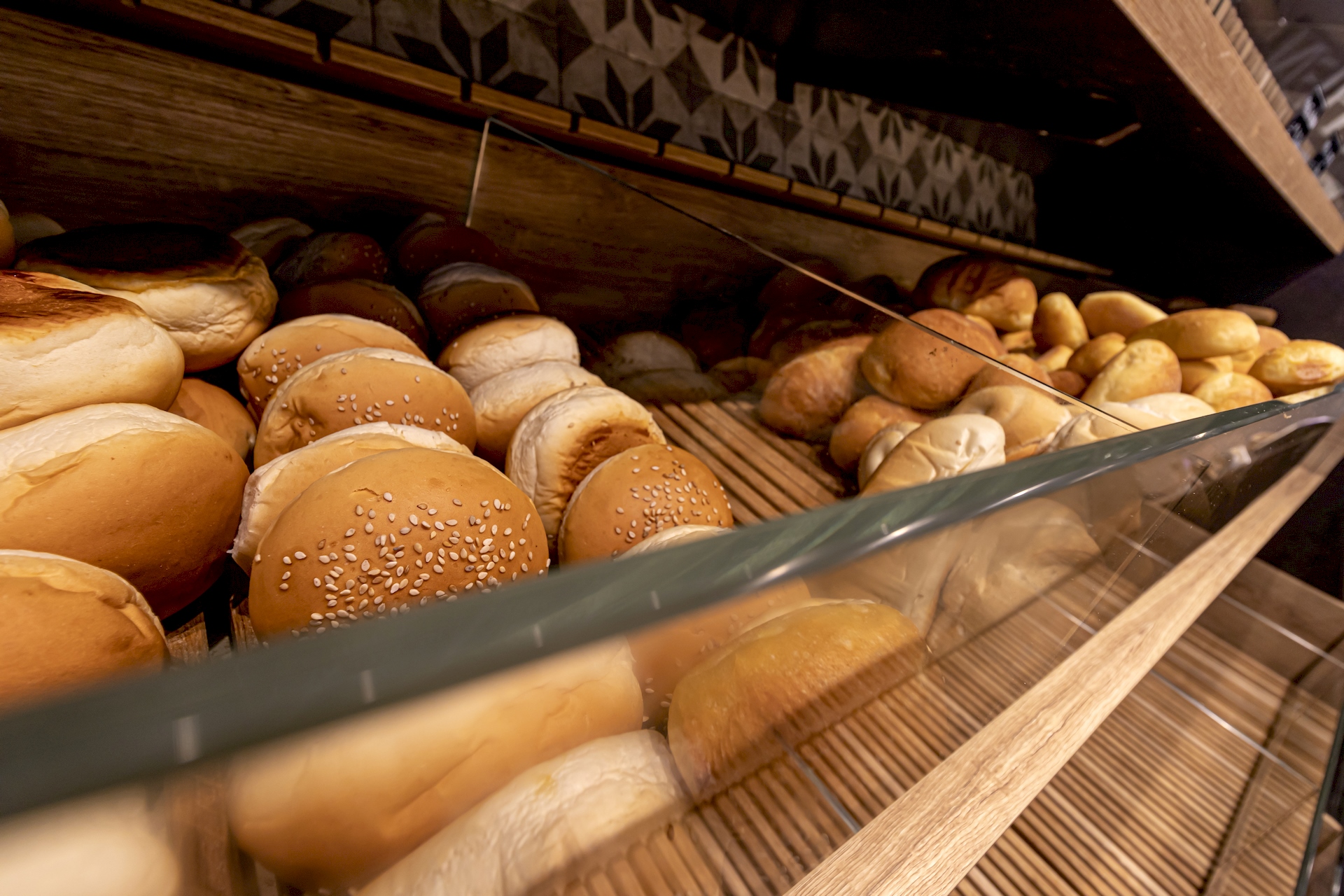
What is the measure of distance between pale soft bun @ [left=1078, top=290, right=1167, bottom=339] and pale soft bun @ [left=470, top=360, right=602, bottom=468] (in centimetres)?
141

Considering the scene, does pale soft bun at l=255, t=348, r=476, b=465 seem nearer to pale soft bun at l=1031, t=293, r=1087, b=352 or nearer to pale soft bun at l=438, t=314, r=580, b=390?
pale soft bun at l=438, t=314, r=580, b=390

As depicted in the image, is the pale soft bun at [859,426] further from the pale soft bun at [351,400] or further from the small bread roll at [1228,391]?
the small bread roll at [1228,391]

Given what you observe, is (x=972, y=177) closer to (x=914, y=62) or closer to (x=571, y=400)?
(x=914, y=62)

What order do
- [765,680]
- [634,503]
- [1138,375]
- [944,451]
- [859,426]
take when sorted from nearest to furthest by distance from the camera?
[765,680]
[634,503]
[944,451]
[859,426]
[1138,375]

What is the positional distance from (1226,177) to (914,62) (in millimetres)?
923

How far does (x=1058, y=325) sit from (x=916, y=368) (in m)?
0.85

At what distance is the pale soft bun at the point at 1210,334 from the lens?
1300mm

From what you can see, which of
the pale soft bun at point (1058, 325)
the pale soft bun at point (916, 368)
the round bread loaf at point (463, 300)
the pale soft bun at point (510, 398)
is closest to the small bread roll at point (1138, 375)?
the pale soft bun at point (1058, 325)

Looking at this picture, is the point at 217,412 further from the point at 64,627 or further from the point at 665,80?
the point at 665,80

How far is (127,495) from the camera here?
1.73ft

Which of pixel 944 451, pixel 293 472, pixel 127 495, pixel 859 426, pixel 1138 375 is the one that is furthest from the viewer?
pixel 1138 375

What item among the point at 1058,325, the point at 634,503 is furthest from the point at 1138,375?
the point at 634,503

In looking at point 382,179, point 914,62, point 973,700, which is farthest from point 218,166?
point 914,62

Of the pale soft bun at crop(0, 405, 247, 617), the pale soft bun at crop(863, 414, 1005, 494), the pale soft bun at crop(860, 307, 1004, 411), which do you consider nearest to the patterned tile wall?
the pale soft bun at crop(0, 405, 247, 617)
